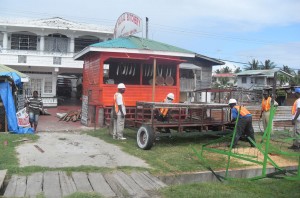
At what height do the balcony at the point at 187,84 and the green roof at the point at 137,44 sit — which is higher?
the green roof at the point at 137,44

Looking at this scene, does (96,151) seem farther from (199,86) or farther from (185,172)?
(199,86)

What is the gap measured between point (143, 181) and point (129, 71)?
10.4 m

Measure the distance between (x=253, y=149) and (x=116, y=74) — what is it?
27.1ft

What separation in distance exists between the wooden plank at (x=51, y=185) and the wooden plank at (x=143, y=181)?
1392mm

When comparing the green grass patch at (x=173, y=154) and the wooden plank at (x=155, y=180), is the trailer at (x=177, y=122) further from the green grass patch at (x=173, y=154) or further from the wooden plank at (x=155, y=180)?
the wooden plank at (x=155, y=180)

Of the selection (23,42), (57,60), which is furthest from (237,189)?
(23,42)

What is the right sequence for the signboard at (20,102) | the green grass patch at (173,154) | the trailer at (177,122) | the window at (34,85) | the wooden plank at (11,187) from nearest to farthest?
1. the wooden plank at (11,187)
2. the green grass patch at (173,154)
3. the trailer at (177,122)
4. the signboard at (20,102)
5. the window at (34,85)

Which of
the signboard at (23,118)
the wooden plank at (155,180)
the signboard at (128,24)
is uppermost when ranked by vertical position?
the signboard at (128,24)

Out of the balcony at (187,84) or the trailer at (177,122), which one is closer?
the trailer at (177,122)

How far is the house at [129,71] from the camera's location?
14.0 metres

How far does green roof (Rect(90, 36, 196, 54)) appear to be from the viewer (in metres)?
14.1

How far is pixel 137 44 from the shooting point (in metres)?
14.7

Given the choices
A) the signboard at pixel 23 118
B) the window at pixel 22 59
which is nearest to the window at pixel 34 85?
the window at pixel 22 59

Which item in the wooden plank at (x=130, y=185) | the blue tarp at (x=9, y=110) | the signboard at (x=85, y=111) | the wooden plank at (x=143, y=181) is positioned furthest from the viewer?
the signboard at (x=85, y=111)
